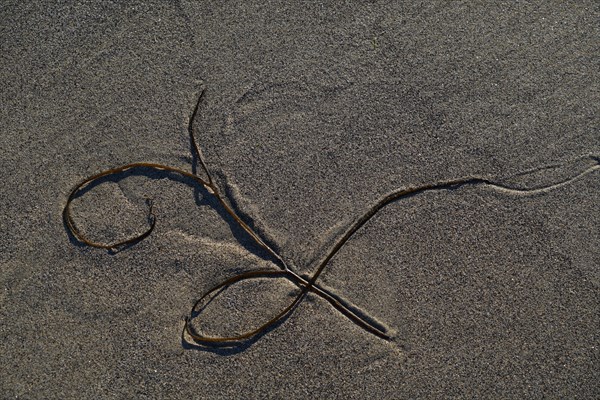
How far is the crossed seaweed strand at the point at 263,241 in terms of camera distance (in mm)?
2045

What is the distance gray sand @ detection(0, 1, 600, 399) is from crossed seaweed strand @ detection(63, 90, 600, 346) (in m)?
0.03

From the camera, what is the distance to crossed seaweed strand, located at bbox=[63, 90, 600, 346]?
204cm

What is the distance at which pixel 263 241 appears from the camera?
2107 millimetres

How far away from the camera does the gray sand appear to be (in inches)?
79.5

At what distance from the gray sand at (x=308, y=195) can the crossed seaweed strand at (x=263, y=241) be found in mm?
34

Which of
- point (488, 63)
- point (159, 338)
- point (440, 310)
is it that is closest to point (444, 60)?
point (488, 63)

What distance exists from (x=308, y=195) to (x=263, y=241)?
27cm

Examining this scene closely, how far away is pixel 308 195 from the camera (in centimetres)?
213

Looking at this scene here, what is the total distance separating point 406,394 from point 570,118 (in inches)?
54.0

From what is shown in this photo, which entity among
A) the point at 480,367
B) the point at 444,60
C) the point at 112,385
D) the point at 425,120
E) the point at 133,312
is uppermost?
the point at 444,60

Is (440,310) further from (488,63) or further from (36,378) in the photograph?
(36,378)

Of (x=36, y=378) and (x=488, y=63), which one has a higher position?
(x=488, y=63)

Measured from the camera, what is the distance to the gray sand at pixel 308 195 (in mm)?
2020

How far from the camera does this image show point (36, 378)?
79.0 inches
